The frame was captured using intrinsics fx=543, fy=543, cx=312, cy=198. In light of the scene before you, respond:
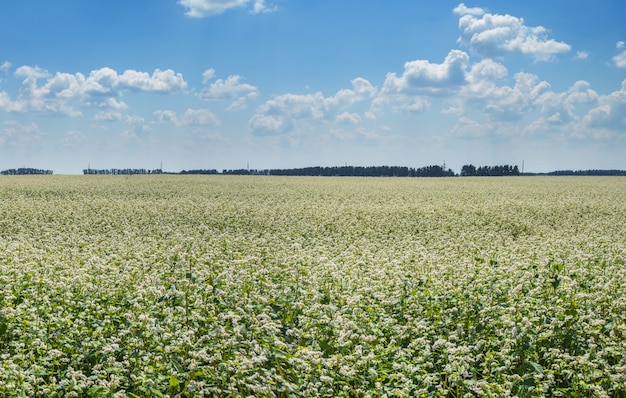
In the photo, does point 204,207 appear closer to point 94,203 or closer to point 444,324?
point 94,203

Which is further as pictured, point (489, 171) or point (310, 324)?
point (489, 171)

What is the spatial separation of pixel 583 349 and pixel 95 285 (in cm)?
912

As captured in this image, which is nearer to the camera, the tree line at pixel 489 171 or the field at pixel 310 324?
the field at pixel 310 324

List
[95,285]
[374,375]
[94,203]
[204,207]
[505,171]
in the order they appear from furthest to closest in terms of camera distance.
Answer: [505,171]
[94,203]
[204,207]
[95,285]
[374,375]

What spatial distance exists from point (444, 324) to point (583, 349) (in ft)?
7.05

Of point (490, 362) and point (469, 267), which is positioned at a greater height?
point (469, 267)

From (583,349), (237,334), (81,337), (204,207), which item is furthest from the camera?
(204,207)

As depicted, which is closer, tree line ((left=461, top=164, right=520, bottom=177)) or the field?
the field

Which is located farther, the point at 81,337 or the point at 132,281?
the point at 132,281

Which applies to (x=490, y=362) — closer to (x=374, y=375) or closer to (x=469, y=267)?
(x=374, y=375)

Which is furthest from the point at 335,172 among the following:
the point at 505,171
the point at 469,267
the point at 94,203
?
the point at 469,267

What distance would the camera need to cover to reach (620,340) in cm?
851

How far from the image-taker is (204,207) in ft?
107

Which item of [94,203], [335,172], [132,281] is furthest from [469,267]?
[335,172]
